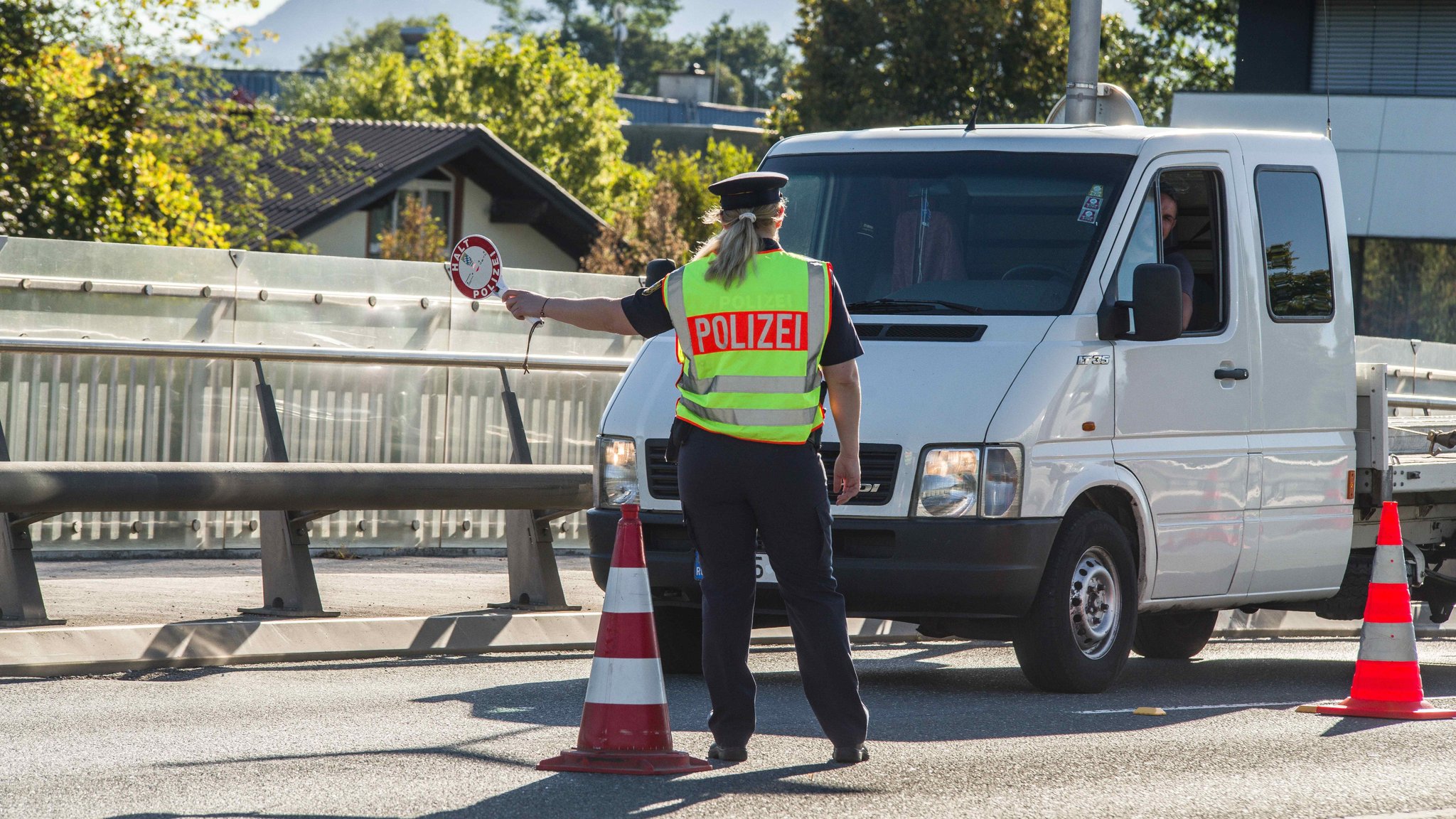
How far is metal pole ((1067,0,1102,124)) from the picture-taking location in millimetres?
12586

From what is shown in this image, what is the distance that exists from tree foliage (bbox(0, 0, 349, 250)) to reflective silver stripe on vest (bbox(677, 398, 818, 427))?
17332 millimetres

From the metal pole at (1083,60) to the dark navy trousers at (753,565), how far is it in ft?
22.8

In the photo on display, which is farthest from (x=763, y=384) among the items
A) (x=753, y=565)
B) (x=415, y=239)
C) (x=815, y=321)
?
(x=415, y=239)

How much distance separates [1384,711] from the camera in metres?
7.89

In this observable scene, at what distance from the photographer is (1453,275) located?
29.7 metres

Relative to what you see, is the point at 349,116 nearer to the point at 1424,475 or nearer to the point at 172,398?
the point at 172,398

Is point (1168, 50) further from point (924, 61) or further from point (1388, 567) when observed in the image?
point (1388, 567)

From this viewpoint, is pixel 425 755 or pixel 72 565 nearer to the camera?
pixel 425 755

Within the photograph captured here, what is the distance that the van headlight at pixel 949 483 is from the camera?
7.71 meters

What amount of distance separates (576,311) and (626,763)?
1.43 metres

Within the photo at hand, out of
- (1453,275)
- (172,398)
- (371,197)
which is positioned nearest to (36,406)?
(172,398)

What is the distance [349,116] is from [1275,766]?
6798 cm

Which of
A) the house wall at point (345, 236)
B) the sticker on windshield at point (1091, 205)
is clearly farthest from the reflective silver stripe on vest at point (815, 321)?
the house wall at point (345, 236)

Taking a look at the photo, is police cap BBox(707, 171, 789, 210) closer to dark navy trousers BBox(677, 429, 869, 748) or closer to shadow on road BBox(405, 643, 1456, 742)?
dark navy trousers BBox(677, 429, 869, 748)
